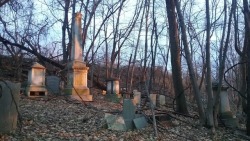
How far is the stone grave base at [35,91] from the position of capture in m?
13.2

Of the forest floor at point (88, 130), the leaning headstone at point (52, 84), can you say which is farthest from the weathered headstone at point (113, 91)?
the forest floor at point (88, 130)

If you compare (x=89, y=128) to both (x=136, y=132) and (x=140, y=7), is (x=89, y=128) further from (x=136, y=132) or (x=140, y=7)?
(x=140, y=7)

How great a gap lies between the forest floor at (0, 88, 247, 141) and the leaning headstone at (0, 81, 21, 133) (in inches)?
6.9

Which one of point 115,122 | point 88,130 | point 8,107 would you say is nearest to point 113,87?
point 115,122

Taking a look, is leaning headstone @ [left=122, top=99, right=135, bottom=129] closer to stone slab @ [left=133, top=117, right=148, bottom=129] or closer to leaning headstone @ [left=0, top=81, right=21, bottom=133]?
stone slab @ [left=133, top=117, right=148, bottom=129]

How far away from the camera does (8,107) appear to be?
6.32 metres

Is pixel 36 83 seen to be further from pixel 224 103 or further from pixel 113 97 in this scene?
pixel 224 103

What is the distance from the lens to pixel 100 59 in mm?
28609

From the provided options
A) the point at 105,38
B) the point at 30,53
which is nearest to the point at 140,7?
the point at 105,38

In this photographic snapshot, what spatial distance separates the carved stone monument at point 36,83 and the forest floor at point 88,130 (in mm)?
3663

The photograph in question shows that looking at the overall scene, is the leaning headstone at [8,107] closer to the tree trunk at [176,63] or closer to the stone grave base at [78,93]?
the tree trunk at [176,63]

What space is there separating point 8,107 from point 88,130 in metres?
1.92

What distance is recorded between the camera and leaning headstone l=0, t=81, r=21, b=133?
20.4ft

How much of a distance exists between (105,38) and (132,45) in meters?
2.69
